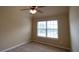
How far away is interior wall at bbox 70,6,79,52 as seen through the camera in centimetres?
167

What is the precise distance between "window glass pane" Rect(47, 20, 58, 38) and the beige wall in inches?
18.0

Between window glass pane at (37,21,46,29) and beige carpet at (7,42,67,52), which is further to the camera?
window glass pane at (37,21,46,29)

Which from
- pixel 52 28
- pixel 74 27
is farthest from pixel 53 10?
pixel 74 27

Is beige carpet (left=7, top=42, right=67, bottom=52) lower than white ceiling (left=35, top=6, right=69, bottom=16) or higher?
lower

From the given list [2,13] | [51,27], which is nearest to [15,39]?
[2,13]

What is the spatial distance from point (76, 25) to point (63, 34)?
0.32m

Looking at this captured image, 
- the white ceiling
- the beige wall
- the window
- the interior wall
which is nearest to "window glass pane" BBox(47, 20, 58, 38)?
the window

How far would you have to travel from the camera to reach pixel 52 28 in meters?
1.88

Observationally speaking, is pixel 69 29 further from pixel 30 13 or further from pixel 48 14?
pixel 30 13

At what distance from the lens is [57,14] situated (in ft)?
6.08

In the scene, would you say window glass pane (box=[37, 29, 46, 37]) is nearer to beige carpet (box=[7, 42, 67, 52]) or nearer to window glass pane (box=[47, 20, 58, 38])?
window glass pane (box=[47, 20, 58, 38])

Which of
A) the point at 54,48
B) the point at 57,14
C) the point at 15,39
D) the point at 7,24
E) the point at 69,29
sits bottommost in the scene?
the point at 54,48

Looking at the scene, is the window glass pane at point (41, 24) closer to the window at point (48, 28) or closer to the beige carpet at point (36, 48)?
the window at point (48, 28)
